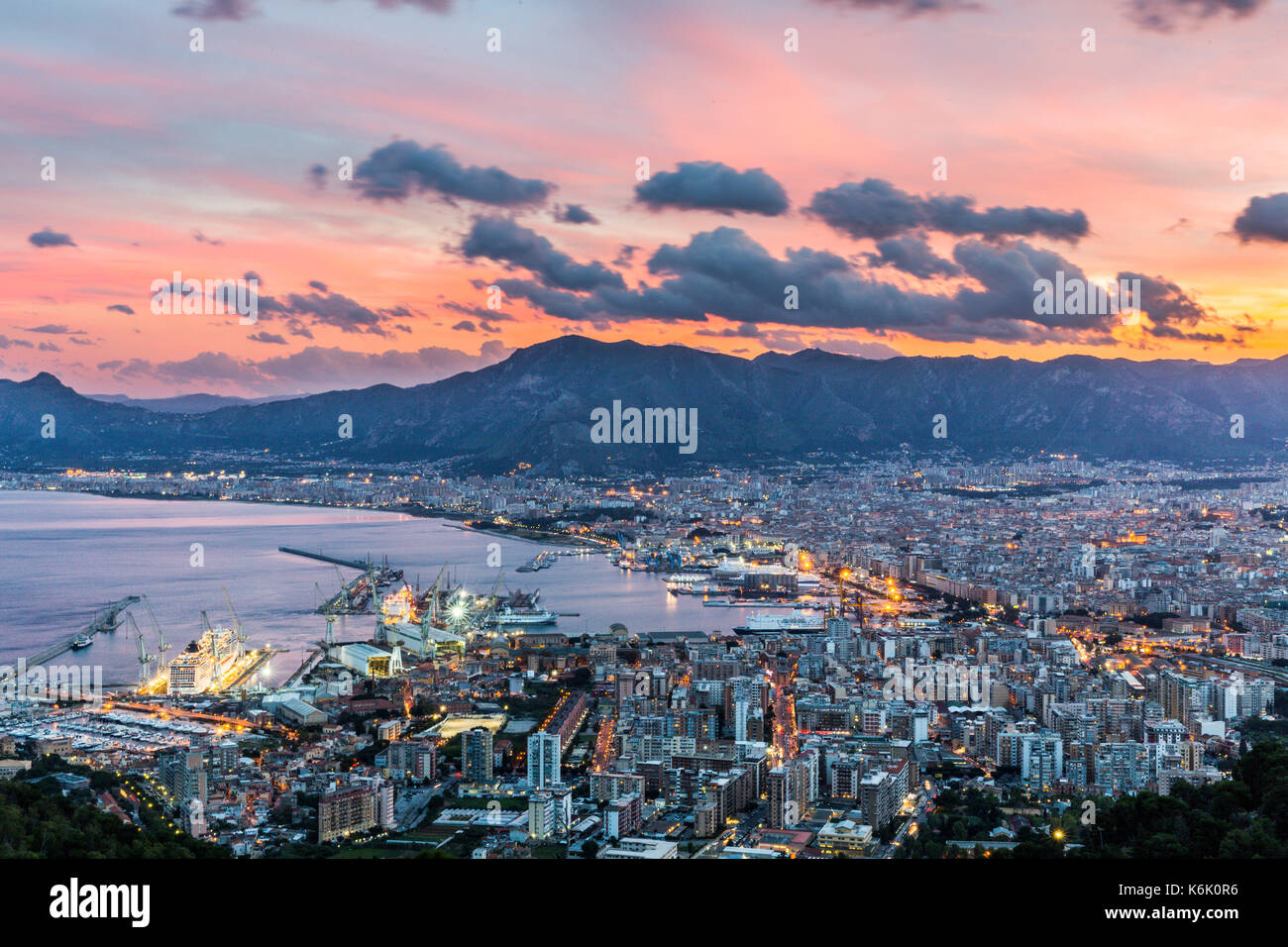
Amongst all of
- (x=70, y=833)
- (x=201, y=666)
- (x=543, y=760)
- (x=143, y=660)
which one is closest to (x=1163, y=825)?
(x=543, y=760)

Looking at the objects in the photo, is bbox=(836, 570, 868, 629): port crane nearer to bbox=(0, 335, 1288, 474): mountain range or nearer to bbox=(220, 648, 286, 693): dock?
bbox=(220, 648, 286, 693): dock

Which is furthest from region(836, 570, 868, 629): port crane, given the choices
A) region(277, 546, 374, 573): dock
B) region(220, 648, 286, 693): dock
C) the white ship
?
region(277, 546, 374, 573): dock

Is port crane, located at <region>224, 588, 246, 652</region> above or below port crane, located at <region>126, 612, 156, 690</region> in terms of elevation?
above

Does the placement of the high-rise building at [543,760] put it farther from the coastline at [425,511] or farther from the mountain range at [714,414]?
the mountain range at [714,414]

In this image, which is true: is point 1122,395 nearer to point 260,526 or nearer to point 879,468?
point 879,468
